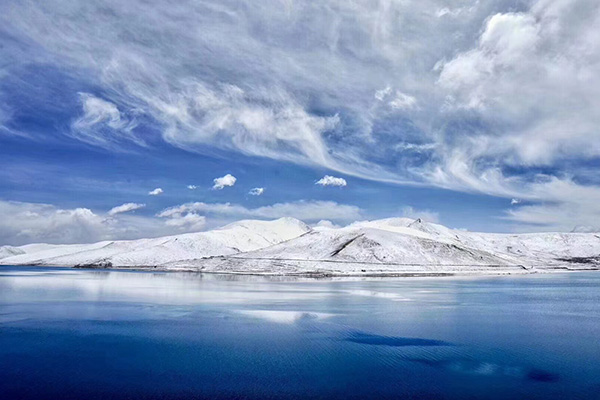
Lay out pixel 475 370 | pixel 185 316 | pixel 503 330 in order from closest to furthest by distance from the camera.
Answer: pixel 475 370 < pixel 503 330 < pixel 185 316

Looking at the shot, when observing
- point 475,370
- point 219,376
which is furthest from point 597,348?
point 219,376

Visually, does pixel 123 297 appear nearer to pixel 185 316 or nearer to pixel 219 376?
pixel 185 316

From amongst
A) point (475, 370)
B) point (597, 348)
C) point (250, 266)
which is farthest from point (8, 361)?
point (250, 266)

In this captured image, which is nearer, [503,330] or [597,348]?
[597,348]

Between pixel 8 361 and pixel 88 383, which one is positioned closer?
pixel 88 383

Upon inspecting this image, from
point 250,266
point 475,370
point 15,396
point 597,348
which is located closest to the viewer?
point 15,396

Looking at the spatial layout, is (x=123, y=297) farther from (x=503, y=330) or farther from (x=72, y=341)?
(x=503, y=330)
